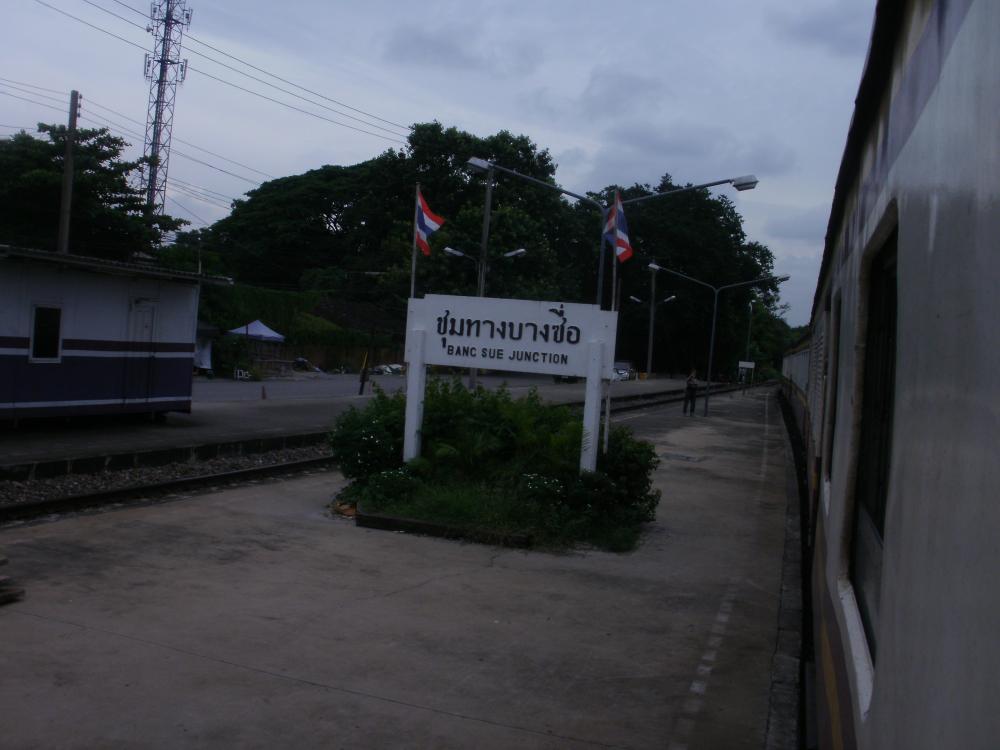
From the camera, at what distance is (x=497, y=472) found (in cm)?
1028

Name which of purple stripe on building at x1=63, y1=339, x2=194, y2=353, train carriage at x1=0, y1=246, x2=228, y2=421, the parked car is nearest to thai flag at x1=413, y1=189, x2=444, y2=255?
train carriage at x1=0, y1=246, x2=228, y2=421

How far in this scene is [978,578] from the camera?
1.25 m

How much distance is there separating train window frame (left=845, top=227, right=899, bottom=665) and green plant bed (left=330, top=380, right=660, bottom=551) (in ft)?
19.0

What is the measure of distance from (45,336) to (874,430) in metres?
14.3

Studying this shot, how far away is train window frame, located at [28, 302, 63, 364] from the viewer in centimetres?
1473

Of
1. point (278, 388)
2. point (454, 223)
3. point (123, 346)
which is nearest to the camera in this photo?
point (123, 346)

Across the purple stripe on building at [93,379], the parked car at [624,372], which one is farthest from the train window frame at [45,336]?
the parked car at [624,372]

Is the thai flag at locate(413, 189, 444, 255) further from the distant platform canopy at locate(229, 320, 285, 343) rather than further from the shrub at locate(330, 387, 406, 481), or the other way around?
the distant platform canopy at locate(229, 320, 285, 343)

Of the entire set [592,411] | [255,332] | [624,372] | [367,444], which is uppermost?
[255,332]

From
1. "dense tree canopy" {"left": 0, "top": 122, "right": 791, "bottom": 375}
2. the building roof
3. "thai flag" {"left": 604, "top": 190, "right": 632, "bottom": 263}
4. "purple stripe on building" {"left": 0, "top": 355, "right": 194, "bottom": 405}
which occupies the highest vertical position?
"dense tree canopy" {"left": 0, "top": 122, "right": 791, "bottom": 375}

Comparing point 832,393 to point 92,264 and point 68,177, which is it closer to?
point 92,264

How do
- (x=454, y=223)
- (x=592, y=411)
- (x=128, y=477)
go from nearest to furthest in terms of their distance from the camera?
(x=592, y=411)
(x=128, y=477)
(x=454, y=223)

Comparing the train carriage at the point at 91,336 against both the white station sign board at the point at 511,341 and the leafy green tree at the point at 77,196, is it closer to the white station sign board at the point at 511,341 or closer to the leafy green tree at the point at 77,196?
the white station sign board at the point at 511,341

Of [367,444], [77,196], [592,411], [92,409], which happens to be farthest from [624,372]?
[592,411]
